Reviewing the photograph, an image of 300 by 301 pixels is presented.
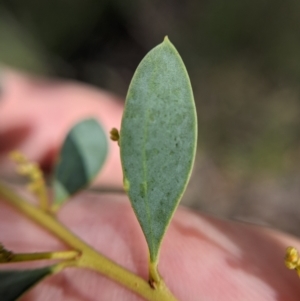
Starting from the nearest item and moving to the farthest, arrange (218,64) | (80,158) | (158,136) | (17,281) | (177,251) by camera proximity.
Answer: (158,136) < (17,281) < (177,251) < (80,158) < (218,64)

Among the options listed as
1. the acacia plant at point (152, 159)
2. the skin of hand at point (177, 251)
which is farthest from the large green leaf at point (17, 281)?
the skin of hand at point (177, 251)

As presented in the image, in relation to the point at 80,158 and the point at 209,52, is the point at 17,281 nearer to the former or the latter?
the point at 80,158

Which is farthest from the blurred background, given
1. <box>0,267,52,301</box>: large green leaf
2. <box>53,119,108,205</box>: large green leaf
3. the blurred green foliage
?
<box>0,267,52,301</box>: large green leaf

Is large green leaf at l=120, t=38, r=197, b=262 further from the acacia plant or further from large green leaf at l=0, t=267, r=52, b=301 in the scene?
large green leaf at l=0, t=267, r=52, b=301

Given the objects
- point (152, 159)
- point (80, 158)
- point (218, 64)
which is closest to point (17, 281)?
point (152, 159)

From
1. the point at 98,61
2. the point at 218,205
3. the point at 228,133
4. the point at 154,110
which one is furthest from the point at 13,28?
the point at 154,110

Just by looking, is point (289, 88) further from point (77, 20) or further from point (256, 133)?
point (77, 20)

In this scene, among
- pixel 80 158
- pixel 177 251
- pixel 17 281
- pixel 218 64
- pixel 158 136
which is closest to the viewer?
pixel 158 136
